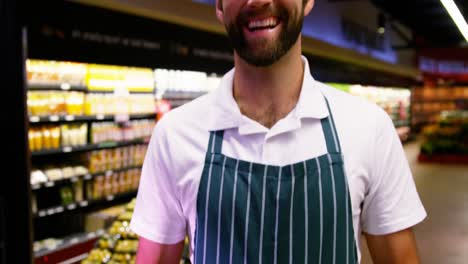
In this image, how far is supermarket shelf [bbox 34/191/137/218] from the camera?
4945mm

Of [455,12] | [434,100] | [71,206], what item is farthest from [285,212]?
[434,100]

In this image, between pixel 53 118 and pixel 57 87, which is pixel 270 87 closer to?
pixel 53 118

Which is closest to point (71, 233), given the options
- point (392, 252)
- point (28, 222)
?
point (28, 222)

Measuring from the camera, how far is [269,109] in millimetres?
1201

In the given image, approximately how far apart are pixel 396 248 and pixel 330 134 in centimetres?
28

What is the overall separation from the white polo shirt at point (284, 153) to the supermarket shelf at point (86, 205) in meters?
3.96

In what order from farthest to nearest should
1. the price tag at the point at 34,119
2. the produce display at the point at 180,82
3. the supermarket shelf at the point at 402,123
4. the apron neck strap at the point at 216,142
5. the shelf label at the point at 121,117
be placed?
the supermarket shelf at the point at 402,123 → the produce display at the point at 180,82 → the shelf label at the point at 121,117 → the price tag at the point at 34,119 → the apron neck strap at the point at 216,142

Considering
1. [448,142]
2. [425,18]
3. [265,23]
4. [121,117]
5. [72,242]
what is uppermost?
[425,18]

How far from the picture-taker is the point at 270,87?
46.2 inches

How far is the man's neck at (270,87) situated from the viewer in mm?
1158

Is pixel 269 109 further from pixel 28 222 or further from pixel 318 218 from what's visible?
pixel 28 222

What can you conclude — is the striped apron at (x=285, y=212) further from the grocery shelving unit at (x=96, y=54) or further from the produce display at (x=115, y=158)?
the produce display at (x=115, y=158)

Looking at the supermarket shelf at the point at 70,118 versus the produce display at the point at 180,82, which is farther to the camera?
the produce display at the point at 180,82

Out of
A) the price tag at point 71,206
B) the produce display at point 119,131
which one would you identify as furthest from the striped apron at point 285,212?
the produce display at point 119,131
